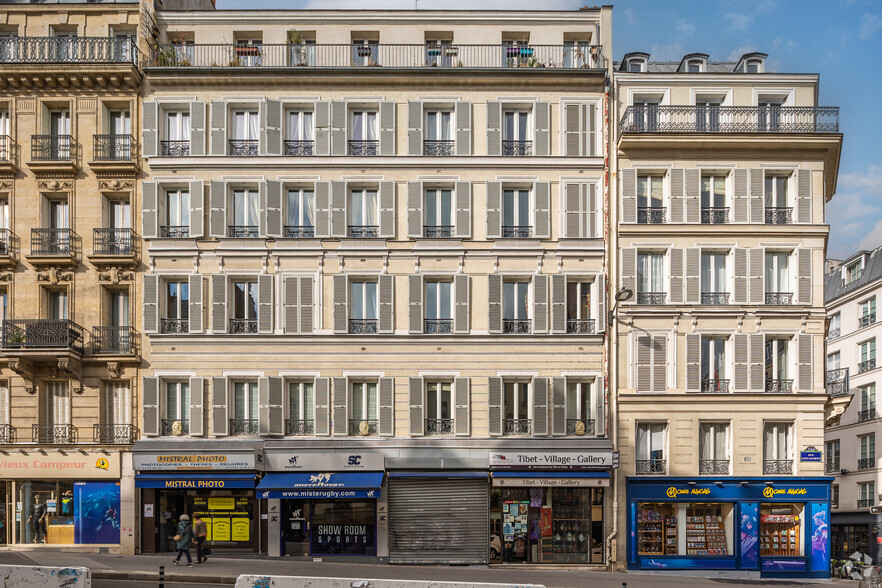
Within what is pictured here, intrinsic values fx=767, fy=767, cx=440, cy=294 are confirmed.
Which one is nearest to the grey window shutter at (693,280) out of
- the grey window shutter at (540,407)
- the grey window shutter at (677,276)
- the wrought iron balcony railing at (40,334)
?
the grey window shutter at (677,276)

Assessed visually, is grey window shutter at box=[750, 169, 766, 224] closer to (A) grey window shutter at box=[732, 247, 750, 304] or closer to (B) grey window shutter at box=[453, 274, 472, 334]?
(A) grey window shutter at box=[732, 247, 750, 304]

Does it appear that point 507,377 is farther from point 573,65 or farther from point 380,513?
point 573,65

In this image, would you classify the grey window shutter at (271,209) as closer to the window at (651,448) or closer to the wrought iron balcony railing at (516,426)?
the wrought iron balcony railing at (516,426)

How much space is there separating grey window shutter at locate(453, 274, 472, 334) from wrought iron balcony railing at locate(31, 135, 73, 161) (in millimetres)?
13937

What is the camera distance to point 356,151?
86.5 feet

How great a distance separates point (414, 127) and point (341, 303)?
255 inches

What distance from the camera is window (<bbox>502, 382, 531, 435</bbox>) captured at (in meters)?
25.6

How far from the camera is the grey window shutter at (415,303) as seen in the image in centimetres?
2556

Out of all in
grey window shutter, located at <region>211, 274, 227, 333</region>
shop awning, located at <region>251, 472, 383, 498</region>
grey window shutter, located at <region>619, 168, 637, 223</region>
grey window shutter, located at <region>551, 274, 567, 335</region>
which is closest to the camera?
shop awning, located at <region>251, 472, 383, 498</region>

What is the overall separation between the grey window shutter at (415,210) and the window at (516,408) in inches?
234

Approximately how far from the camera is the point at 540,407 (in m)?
25.4

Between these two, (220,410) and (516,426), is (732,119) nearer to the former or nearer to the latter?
(516,426)

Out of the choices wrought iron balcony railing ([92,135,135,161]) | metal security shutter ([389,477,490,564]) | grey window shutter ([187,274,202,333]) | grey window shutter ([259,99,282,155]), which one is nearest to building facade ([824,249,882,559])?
metal security shutter ([389,477,490,564])

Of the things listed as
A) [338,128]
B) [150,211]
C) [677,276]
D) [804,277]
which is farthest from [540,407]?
[150,211]
